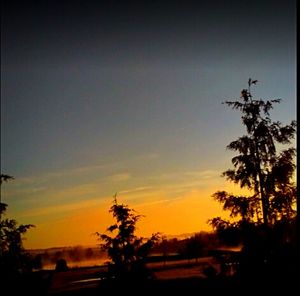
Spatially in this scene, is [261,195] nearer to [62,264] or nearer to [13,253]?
[13,253]

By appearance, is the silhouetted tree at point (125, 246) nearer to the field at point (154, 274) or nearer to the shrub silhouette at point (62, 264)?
the field at point (154, 274)

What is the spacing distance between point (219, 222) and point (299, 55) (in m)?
4.99

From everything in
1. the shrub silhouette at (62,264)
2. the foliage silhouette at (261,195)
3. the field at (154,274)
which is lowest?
the shrub silhouette at (62,264)

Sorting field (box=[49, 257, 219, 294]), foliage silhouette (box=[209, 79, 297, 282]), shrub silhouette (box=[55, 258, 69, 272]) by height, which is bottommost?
shrub silhouette (box=[55, 258, 69, 272])

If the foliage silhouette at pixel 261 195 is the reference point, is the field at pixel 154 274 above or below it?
below

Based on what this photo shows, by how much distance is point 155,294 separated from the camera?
959cm

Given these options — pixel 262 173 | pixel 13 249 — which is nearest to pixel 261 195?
pixel 262 173

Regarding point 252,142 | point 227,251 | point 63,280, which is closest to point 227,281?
point 227,251

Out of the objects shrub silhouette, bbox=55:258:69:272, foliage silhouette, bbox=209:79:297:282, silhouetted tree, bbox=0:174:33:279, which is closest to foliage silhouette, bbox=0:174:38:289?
silhouetted tree, bbox=0:174:33:279

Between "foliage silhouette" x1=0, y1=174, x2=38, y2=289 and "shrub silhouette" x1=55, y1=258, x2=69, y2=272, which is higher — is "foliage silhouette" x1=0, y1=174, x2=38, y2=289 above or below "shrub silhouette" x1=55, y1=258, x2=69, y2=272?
above

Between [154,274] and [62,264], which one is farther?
[62,264]

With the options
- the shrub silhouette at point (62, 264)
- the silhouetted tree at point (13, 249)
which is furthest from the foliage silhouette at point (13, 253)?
the shrub silhouette at point (62, 264)

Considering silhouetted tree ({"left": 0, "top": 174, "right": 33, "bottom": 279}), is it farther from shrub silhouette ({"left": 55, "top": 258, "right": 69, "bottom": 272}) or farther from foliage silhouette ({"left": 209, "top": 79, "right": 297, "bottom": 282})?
shrub silhouette ({"left": 55, "top": 258, "right": 69, "bottom": 272})

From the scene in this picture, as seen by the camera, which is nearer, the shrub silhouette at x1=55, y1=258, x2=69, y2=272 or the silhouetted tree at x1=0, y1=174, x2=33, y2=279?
the silhouetted tree at x1=0, y1=174, x2=33, y2=279
